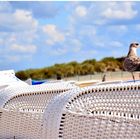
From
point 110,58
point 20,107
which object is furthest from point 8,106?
point 110,58

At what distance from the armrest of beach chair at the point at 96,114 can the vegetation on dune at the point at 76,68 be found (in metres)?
29.5

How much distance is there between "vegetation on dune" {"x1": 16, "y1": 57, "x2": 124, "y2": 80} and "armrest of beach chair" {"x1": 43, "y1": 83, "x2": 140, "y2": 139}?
29.5m

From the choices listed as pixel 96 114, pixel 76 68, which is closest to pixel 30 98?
pixel 96 114

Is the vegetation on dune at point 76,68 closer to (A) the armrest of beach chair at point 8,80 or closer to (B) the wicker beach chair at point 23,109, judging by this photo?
(A) the armrest of beach chair at point 8,80

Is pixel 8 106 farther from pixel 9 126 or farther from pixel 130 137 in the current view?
pixel 130 137

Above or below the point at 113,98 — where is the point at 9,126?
below

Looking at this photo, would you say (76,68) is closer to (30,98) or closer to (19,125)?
(30,98)

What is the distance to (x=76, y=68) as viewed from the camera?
38.3m

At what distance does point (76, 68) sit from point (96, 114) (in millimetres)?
35580

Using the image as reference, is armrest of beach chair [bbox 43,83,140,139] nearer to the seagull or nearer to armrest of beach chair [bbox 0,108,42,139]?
armrest of beach chair [bbox 0,108,42,139]

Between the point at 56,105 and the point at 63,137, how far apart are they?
20 centimetres

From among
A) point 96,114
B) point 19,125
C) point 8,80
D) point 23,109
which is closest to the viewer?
point 96,114

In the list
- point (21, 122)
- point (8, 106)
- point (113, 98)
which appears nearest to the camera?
point (113, 98)

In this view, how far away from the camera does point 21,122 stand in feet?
11.7
